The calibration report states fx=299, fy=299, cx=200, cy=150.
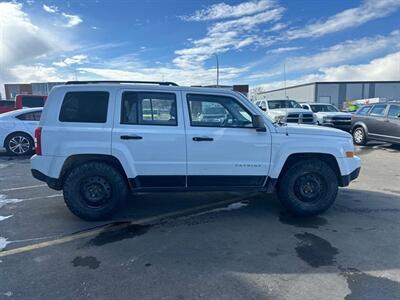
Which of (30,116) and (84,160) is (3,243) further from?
(30,116)

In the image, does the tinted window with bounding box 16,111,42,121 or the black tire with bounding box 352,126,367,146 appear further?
the black tire with bounding box 352,126,367,146

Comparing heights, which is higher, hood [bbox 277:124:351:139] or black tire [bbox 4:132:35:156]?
hood [bbox 277:124:351:139]

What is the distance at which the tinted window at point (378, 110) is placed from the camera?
427 inches

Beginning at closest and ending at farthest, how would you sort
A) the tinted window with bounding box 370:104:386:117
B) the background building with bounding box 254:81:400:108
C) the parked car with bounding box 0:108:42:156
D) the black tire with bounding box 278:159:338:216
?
the black tire with bounding box 278:159:338:216 < the parked car with bounding box 0:108:42:156 < the tinted window with bounding box 370:104:386:117 < the background building with bounding box 254:81:400:108

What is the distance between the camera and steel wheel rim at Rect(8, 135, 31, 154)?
941 centimetres

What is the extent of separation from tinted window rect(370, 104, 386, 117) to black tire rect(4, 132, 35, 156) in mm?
12078

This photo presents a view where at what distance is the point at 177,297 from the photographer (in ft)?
8.71

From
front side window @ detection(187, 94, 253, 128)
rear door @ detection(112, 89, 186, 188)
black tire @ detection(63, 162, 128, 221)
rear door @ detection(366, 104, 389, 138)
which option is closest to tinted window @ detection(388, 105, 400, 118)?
rear door @ detection(366, 104, 389, 138)

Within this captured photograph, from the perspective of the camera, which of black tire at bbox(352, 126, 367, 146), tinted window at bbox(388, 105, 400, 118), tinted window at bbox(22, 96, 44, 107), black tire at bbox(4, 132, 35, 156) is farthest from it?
tinted window at bbox(22, 96, 44, 107)

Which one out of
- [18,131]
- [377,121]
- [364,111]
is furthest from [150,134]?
[364,111]

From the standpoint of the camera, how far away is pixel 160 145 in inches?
164

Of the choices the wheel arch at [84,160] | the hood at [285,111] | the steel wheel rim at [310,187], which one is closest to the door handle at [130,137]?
the wheel arch at [84,160]

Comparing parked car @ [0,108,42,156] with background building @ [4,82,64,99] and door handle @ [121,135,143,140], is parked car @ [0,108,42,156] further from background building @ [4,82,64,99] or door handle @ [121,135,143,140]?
background building @ [4,82,64,99]

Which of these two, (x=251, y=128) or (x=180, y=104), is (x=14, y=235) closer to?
(x=180, y=104)
